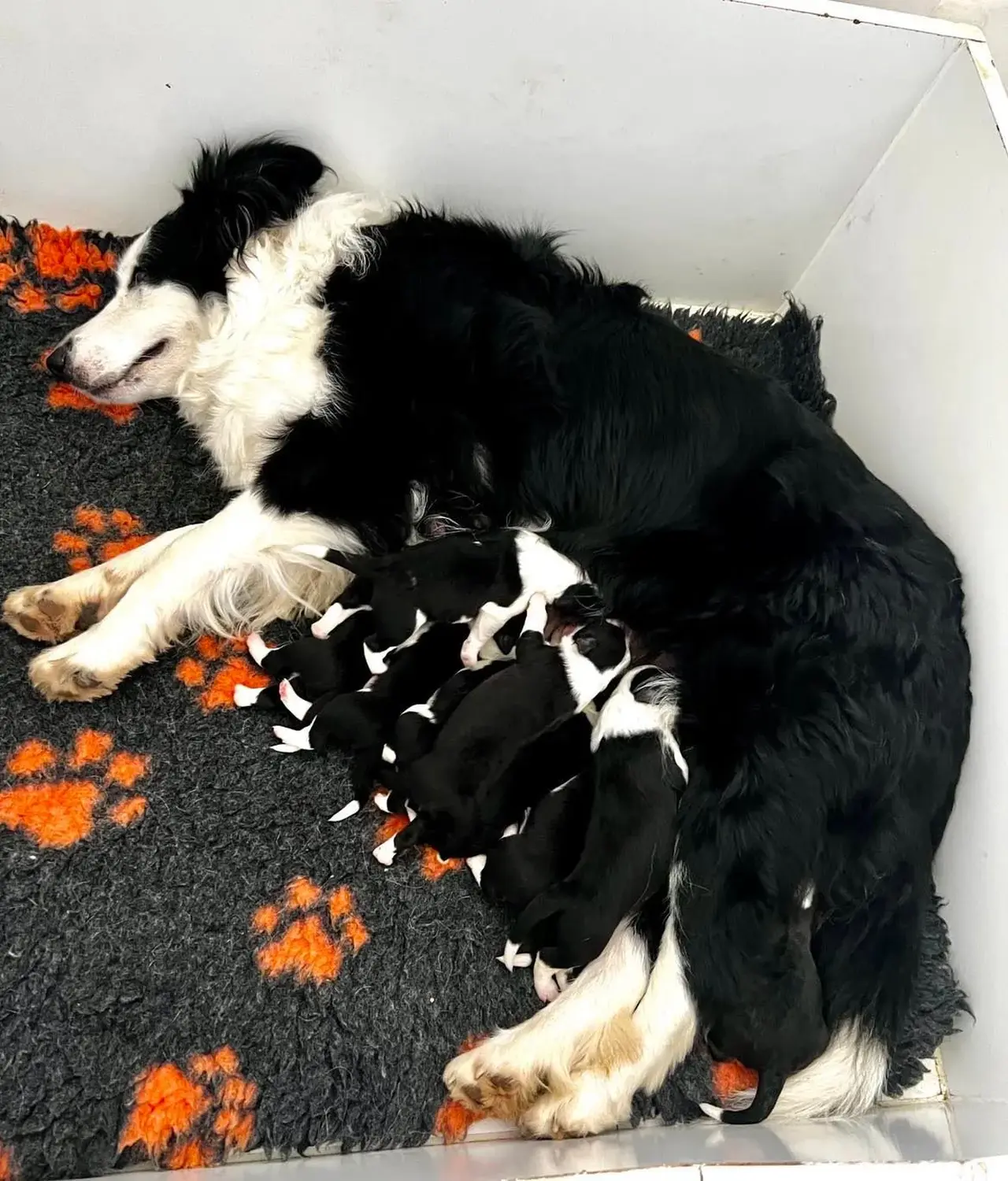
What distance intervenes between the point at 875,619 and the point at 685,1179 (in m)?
0.75

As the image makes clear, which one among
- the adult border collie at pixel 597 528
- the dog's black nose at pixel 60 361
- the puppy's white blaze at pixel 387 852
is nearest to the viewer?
the adult border collie at pixel 597 528

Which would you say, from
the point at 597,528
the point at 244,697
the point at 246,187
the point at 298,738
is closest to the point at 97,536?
the point at 244,697

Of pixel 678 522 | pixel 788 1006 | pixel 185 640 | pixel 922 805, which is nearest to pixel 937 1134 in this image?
pixel 788 1006

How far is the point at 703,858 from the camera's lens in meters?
1.34

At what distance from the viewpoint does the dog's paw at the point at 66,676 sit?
1.44 metres

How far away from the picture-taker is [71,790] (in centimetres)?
141

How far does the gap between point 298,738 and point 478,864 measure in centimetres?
33

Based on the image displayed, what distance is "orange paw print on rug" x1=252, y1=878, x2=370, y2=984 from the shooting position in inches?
53.2

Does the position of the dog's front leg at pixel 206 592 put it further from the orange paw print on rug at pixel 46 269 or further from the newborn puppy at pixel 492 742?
the orange paw print on rug at pixel 46 269

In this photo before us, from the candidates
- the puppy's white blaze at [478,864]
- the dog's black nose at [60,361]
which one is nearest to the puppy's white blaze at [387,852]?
the puppy's white blaze at [478,864]

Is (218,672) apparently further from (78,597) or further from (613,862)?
(613,862)

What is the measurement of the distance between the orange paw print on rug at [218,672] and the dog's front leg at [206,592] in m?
0.03

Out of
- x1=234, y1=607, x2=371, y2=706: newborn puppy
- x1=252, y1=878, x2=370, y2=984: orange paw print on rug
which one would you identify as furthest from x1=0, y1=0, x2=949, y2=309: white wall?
x1=252, y1=878, x2=370, y2=984: orange paw print on rug

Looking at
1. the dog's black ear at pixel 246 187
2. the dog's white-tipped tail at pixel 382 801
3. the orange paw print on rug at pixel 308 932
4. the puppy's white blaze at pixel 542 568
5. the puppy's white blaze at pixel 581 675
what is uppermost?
the dog's black ear at pixel 246 187
